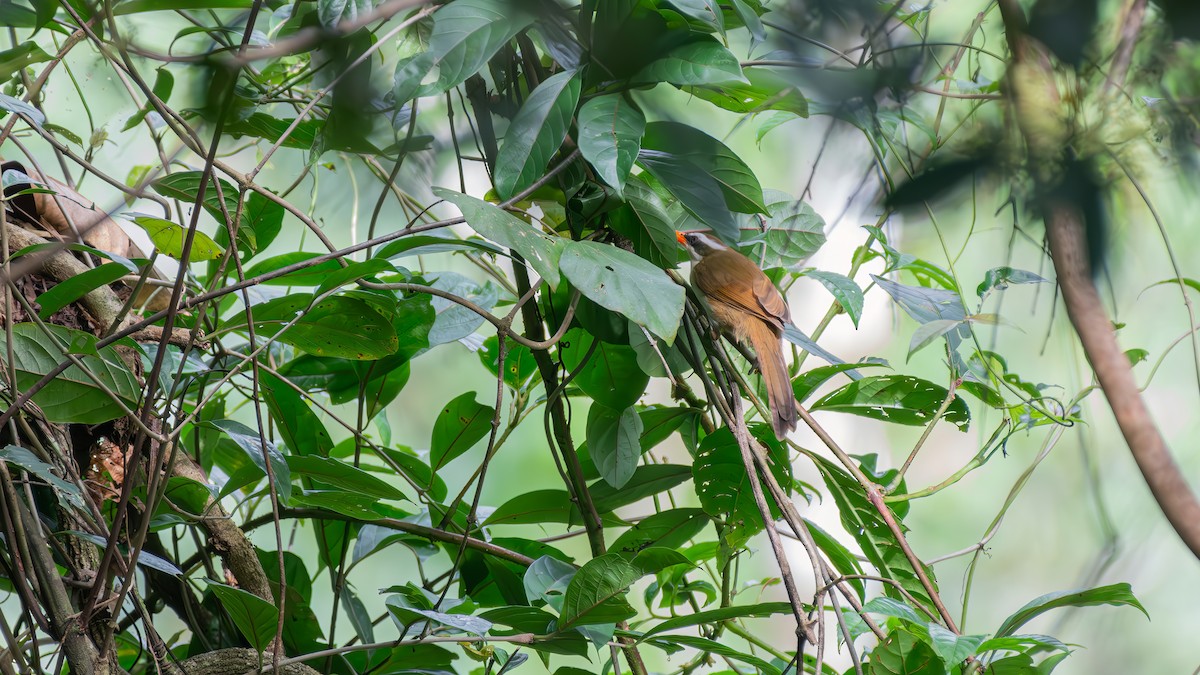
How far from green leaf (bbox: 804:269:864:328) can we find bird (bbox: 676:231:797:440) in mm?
259

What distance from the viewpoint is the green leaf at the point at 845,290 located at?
139 centimetres

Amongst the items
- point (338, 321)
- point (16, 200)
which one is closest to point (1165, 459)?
point (338, 321)

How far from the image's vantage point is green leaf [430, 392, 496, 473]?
161 cm

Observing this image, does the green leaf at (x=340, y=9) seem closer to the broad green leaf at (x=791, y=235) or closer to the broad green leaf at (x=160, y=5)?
the broad green leaf at (x=160, y=5)

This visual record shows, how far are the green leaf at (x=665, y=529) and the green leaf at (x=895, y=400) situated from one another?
0.96 feet

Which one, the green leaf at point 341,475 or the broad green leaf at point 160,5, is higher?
the broad green leaf at point 160,5

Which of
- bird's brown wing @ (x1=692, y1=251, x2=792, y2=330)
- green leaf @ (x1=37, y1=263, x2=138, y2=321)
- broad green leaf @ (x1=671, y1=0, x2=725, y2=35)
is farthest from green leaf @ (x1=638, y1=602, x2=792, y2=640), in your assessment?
bird's brown wing @ (x1=692, y1=251, x2=792, y2=330)

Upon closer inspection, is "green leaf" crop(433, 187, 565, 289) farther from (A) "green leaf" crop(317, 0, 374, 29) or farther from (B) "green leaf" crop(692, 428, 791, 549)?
(B) "green leaf" crop(692, 428, 791, 549)

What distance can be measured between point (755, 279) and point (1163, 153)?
172 centimetres

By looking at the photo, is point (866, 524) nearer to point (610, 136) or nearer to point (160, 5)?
point (610, 136)

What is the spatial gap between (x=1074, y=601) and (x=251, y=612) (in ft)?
3.37

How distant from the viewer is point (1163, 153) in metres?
0.51

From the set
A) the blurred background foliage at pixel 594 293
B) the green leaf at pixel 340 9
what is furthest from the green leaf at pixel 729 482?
the green leaf at pixel 340 9

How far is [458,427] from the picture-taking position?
162 centimetres
